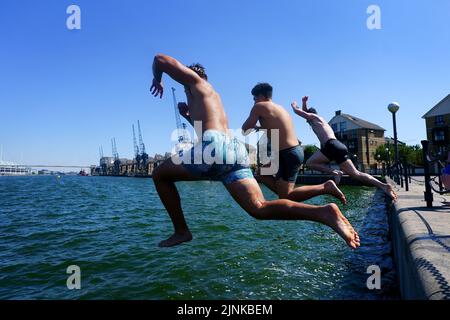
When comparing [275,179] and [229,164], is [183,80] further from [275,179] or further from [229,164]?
[275,179]

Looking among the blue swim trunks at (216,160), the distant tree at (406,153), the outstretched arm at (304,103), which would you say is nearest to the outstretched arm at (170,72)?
the blue swim trunks at (216,160)

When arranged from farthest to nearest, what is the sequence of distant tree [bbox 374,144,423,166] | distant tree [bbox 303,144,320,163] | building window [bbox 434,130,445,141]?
1. distant tree [bbox 303,144,320,163]
2. distant tree [bbox 374,144,423,166]
3. building window [bbox 434,130,445,141]

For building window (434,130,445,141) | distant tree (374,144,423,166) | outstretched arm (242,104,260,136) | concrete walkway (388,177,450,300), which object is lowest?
concrete walkway (388,177,450,300)

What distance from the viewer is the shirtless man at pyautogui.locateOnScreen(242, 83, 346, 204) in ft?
11.5

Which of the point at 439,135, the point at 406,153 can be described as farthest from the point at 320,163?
the point at 406,153

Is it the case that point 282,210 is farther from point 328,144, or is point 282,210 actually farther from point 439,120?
point 439,120

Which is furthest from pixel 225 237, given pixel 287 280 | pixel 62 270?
pixel 62 270

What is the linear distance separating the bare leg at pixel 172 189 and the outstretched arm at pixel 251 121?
3.39ft

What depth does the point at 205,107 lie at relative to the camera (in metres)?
2.80

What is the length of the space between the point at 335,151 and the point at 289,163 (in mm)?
1517

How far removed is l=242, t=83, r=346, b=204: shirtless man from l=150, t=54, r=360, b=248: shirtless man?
74 cm

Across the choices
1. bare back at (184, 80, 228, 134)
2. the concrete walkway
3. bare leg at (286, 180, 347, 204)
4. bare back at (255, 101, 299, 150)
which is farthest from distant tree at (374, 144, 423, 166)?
bare back at (184, 80, 228, 134)

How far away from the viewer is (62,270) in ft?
27.3

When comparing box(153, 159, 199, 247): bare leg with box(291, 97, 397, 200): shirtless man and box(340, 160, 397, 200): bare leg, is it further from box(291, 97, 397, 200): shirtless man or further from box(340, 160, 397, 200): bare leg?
box(340, 160, 397, 200): bare leg
